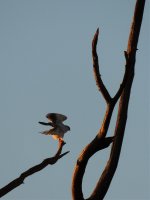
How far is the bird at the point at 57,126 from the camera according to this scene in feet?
16.3

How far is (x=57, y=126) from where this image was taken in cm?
503

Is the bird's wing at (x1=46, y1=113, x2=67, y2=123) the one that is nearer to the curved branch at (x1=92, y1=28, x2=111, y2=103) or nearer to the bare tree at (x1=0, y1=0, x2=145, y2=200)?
the bare tree at (x1=0, y1=0, x2=145, y2=200)

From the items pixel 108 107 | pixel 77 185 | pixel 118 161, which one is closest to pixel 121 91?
pixel 108 107

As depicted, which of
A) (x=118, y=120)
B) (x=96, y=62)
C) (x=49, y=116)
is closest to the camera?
(x=96, y=62)

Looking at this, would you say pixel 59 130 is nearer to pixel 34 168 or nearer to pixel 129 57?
pixel 34 168

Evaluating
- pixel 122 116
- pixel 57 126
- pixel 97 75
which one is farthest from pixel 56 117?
pixel 97 75

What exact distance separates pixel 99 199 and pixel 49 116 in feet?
4.15

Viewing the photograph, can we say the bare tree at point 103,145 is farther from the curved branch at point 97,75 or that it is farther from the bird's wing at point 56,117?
the bird's wing at point 56,117

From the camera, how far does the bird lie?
16.3 feet

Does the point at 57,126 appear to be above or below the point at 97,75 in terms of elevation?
below

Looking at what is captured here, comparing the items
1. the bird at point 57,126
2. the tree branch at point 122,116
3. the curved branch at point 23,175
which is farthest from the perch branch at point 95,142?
the bird at point 57,126

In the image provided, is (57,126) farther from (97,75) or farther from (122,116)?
(97,75)

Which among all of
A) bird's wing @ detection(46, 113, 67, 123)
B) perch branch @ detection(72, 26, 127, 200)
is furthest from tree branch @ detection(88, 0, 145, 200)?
bird's wing @ detection(46, 113, 67, 123)

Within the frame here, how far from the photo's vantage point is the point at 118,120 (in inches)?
171
